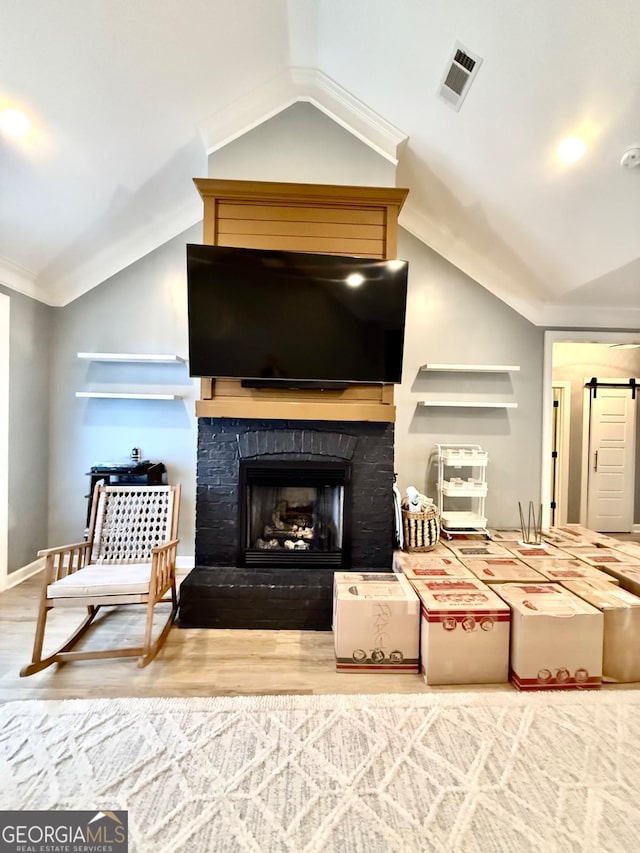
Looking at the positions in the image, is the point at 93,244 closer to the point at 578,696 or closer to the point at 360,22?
the point at 360,22

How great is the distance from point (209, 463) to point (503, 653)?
6.83ft

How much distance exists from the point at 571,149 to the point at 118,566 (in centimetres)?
365

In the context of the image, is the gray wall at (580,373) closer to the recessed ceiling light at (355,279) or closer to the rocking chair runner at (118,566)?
the recessed ceiling light at (355,279)

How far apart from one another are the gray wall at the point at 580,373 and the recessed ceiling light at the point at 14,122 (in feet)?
17.5

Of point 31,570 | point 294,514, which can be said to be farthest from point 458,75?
point 31,570

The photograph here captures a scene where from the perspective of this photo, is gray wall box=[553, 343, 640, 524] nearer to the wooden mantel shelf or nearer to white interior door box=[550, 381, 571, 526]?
white interior door box=[550, 381, 571, 526]

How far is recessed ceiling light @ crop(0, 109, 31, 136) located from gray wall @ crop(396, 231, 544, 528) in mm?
2664

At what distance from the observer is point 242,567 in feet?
8.66

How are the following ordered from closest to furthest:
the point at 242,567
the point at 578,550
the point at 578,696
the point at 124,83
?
1. the point at 578,696
2. the point at 124,83
3. the point at 242,567
4. the point at 578,550

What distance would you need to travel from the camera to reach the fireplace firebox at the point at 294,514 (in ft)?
8.70

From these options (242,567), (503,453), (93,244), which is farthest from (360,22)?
(242,567)

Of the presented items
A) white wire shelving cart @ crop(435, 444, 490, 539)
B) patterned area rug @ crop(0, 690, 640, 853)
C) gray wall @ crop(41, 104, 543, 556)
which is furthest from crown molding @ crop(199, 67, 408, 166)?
patterned area rug @ crop(0, 690, 640, 853)

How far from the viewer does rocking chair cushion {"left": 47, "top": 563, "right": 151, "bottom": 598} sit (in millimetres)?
1980

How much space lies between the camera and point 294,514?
2852 mm
